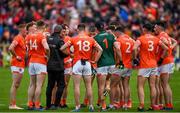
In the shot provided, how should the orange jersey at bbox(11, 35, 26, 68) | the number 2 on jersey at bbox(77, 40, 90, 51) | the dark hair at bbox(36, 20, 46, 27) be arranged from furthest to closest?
1. the orange jersey at bbox(11, 35, 26, 68)
2. the dark hair at bbox(36, 20, 46, 27)
3. the number 2 on jersey at bbox(77, 40, 90, 51)

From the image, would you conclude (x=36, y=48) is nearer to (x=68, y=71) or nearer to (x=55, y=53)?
(x=55, y=53)

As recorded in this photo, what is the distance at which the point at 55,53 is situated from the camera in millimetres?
29609

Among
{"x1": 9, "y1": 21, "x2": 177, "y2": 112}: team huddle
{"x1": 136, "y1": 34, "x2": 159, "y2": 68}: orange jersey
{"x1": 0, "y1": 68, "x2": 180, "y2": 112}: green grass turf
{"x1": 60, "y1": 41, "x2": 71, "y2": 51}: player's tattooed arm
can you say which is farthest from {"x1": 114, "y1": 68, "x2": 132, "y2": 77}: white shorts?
{"x1": 60, "y1": 41, "x2": 71, "y2": 51}: player's tattooed arm

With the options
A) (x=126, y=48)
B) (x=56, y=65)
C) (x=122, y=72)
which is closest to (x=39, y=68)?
(x=56, y=65)

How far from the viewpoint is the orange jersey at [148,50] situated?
2925cm

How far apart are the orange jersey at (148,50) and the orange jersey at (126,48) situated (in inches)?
24.6

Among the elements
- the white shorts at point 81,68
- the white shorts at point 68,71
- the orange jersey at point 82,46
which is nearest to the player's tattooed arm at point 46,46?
the orange jersey at point 82,46

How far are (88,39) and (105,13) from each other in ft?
82.1

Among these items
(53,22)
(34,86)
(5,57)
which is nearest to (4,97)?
(34,86)

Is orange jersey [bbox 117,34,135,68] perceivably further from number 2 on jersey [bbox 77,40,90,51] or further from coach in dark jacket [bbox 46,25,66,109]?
A: coach in dark jacket [bbox 46,25,66,109]

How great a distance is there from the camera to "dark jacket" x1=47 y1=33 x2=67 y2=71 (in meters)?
29.5

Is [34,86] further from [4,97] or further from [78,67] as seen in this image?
[4,97]

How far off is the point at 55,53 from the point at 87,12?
24.2m

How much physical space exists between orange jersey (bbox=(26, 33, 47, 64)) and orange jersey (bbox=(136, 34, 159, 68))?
3013mm
